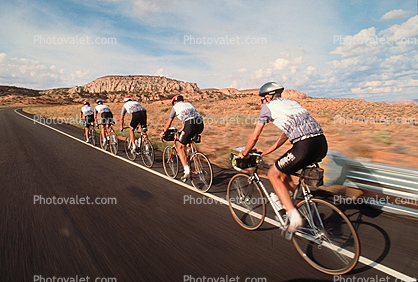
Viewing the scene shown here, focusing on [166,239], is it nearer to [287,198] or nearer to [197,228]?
[197,228]

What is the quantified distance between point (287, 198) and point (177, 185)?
3.51m

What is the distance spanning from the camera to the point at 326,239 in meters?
3.27

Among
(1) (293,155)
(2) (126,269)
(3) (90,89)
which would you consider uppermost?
(3) (90,89)

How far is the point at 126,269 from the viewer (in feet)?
10.1

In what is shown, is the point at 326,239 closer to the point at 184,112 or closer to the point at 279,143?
the point at 279,143

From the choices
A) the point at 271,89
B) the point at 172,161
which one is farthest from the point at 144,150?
the point at 271,89

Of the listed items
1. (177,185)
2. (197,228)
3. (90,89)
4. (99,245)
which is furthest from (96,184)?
(90,89)

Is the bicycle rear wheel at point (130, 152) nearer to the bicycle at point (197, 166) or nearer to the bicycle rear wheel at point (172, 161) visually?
the bicycle rear wheel at point (172, 161)

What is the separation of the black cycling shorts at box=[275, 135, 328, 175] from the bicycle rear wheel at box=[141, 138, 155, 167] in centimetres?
534

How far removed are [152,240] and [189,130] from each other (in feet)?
8.86

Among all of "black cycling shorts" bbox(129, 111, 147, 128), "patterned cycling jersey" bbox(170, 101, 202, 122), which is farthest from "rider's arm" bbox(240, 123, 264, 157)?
"black cycling shorts" bbox(129, 111, 147, 128)

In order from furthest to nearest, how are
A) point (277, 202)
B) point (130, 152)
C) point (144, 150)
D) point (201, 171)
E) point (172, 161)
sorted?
point (130, 152), point (144, 150), point (172, 161), point (201, 171), point (277, 202)

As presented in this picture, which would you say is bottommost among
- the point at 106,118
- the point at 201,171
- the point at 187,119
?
the point at 201,171

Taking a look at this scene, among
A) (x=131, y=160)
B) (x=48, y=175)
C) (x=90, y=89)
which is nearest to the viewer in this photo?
(x=48, y=175)
